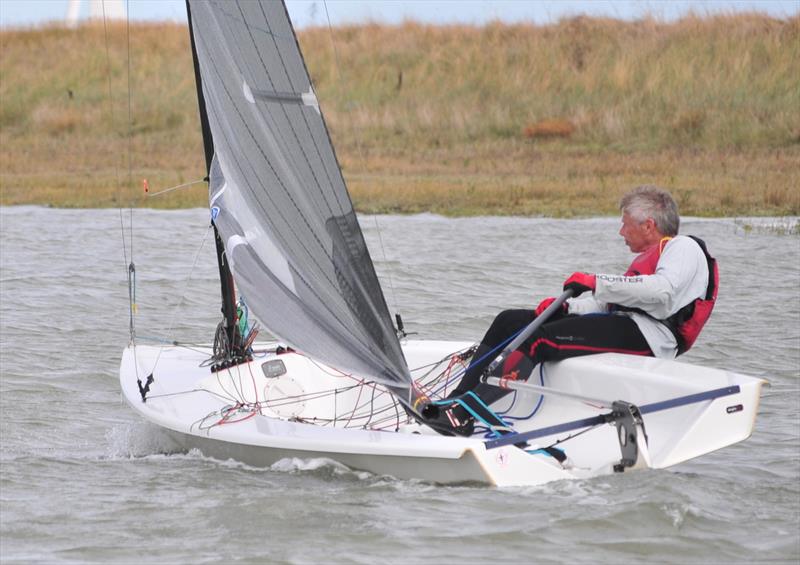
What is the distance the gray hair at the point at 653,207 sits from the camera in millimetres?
5742

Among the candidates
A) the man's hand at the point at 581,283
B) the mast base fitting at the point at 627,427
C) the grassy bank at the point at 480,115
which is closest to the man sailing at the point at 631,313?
the man's hand at the point at 581,283

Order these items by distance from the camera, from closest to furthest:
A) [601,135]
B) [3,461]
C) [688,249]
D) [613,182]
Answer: [688,249]
[3,461]
[613,182]
[601,135]

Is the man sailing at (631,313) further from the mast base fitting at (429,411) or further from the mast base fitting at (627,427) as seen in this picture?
the mast base fitting at (627,427)

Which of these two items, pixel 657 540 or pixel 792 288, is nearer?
pixel 657 540

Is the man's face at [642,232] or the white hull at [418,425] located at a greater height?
the man's face at [642,232]

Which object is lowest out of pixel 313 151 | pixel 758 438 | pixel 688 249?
pixel 758 438

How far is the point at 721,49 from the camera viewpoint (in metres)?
22.1

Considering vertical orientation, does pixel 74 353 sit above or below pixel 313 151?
below

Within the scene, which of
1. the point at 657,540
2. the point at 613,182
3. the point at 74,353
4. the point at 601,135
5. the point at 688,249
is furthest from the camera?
the point at 601,135

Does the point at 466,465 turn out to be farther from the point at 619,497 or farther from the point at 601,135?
the point at 601,135

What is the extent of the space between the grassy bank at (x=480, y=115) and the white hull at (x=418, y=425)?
30.2 feet

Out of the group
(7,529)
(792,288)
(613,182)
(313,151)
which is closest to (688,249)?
(313,151)

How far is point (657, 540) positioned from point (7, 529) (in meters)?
2.33

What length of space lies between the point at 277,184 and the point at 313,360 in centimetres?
77
